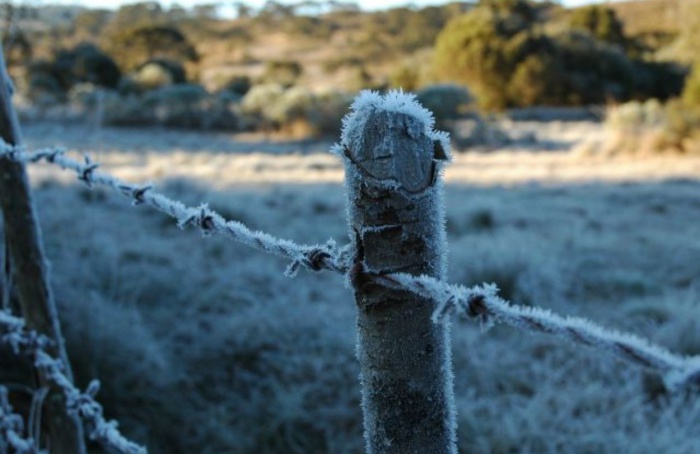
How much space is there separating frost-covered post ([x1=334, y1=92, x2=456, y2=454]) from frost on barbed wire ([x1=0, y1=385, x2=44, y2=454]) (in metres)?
0.97

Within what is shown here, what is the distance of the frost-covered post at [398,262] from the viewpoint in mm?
801

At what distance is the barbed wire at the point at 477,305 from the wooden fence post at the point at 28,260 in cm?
49

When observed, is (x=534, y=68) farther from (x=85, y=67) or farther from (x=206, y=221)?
(x=206, y=221)

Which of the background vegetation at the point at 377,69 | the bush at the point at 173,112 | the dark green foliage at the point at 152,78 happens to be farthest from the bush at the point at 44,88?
the dark green foliage at the point at 152,78

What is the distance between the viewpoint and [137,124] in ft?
52.7

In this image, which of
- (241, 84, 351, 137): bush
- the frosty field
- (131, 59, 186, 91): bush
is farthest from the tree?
(131, 59, 186, 91): bush

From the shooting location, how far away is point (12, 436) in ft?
5.07

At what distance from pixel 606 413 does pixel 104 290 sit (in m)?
2.79

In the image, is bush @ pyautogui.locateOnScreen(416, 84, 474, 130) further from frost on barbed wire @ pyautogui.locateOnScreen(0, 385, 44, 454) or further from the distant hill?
the distant hill

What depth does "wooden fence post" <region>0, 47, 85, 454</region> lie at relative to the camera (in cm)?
155

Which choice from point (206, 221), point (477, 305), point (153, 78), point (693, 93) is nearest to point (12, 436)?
point (206, 221)

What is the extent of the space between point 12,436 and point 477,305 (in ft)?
4.09

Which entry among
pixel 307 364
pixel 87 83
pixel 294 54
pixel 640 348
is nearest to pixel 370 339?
pixel 640 348

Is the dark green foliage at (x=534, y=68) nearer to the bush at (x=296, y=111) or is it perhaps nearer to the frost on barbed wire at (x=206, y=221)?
the bush at (x=296, y=111)
